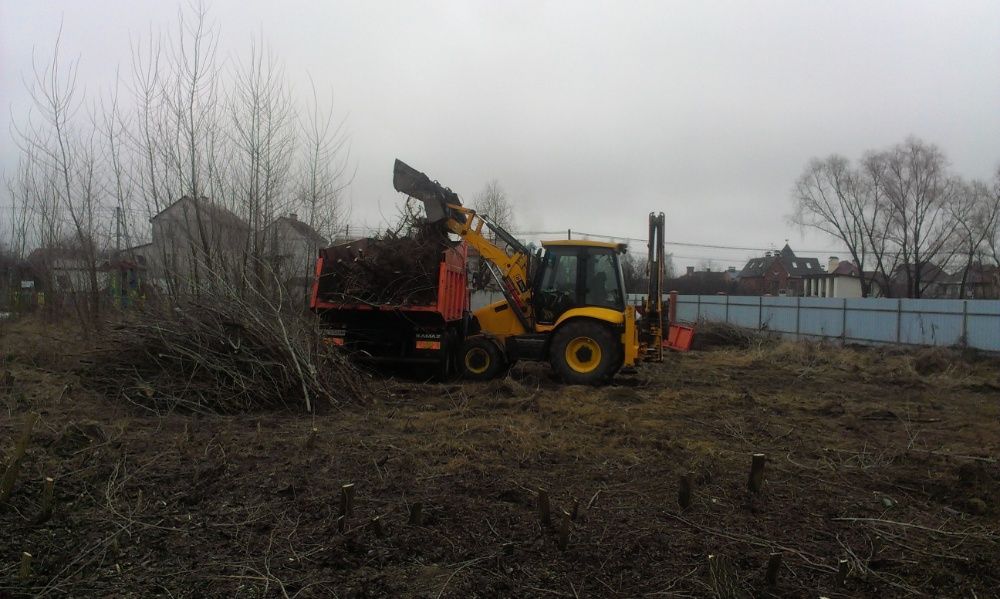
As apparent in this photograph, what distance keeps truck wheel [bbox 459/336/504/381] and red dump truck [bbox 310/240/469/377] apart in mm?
394

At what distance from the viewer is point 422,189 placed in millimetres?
11852

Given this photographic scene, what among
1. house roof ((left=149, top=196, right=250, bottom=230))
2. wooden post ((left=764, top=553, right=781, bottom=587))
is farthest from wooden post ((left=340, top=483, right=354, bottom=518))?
house roof ((left=149, top=196, right=250, bottom=230))

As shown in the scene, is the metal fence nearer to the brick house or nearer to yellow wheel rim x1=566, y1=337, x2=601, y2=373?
yellow wheel rim x1=566, y1=337, x2=601, y2=373

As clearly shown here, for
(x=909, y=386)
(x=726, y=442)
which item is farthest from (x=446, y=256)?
(x=909, y=386)

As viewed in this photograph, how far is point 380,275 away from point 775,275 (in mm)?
62059

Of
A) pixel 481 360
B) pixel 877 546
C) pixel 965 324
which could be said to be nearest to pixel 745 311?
pixel 965 324

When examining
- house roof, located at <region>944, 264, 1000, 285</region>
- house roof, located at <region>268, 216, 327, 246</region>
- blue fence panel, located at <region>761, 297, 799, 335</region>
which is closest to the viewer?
house roof, located at <region>268, 216, 327, 246</region>

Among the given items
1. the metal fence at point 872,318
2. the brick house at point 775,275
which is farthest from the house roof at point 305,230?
the brick house at point 775,275

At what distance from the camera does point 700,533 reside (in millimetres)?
4262

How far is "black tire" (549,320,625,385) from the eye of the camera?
36.9 feet

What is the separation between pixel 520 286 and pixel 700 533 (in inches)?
316

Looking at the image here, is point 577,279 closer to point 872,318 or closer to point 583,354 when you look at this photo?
point 583,354

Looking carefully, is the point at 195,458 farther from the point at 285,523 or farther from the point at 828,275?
the point at 828,275

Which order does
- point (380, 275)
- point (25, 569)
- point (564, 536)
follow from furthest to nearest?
point (380, 275) < point (564, 536) < point (25, 569)
